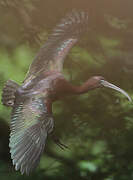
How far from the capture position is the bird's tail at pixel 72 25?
208 centimetres

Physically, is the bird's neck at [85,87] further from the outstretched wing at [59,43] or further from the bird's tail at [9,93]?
the bird's tail at [9,93]

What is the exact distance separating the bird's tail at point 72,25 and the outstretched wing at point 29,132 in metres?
0.36

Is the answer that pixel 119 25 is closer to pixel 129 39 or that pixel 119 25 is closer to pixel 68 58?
pixel 129 39

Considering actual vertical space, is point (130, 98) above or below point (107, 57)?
below

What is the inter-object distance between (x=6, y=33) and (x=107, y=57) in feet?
1.86

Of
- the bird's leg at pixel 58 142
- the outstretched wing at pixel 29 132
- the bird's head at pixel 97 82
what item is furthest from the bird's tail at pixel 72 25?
the bird's leg at pixel 58 142

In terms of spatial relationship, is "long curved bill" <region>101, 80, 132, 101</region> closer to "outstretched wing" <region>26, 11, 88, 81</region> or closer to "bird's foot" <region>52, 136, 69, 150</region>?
"outstretched wing" <region>26, 11, 88, 81</region>

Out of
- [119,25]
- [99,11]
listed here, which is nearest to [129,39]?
[119,25]

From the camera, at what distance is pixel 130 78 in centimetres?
224

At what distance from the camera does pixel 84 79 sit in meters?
2.16

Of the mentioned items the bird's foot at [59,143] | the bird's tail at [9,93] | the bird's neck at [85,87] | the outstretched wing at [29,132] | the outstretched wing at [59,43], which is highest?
the outstretched wing at [59,43]

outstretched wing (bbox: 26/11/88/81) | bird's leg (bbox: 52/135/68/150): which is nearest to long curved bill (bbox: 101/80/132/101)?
outstretched wing (bbox: 26/11/88/81)

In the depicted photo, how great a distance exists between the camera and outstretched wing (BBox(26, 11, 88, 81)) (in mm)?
2086

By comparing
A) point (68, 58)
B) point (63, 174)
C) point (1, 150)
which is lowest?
point (63, 174)
